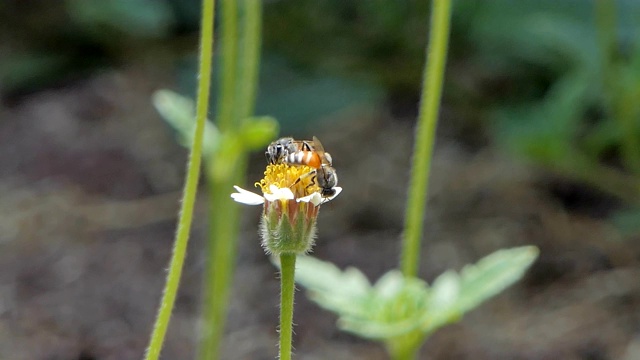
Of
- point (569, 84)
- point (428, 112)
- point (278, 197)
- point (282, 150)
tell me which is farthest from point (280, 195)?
point (569, 84)

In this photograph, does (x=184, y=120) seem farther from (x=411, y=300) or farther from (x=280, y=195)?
(x=280, y=195)

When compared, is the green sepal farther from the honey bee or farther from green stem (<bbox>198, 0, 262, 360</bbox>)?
green stem (<bbox>198, 0, 262, 360</bbox>)

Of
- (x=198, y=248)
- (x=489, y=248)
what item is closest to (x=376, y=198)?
(x=489, y=248)

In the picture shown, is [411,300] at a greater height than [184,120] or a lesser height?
lesser

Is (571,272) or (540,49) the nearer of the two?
(571,272)

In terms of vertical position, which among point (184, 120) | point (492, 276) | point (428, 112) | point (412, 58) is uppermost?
point (412, 58)

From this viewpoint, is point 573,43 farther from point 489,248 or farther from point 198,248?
point 198,248

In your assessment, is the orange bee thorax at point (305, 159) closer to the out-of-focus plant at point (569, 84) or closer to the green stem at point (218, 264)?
the green stem at point (218, 264)

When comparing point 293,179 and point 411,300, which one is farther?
point 411,300
